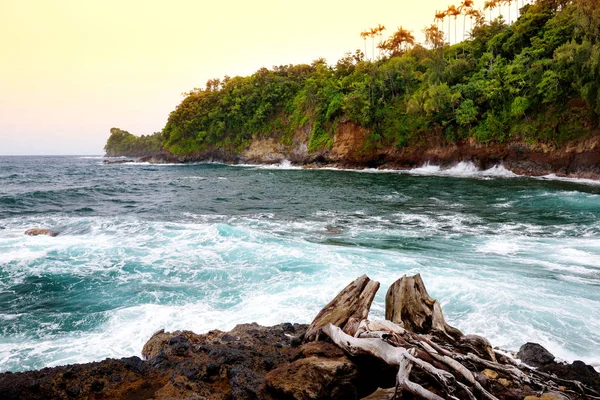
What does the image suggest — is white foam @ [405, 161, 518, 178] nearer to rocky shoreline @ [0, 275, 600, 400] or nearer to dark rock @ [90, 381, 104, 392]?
rocky shoreline @ [0, 275, 600, 400]

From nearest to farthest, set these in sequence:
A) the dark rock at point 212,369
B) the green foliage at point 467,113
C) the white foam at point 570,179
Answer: the dark rock at point 212,369 < the white foam at point 570,179 < the green foliage at point 467,113

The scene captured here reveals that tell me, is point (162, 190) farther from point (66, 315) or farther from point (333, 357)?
point (333, 357)

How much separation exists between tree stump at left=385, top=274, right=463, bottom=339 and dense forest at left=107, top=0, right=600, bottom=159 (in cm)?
2970

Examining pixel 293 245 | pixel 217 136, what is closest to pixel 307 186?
pixel 293 245

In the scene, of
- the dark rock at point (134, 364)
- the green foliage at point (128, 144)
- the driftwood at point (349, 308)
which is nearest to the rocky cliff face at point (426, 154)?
the driftwood at point (349, 308)

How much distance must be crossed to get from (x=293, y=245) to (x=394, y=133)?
3420 centimetres

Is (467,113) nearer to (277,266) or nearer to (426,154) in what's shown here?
(426,154)

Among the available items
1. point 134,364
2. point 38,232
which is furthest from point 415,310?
point 38,232

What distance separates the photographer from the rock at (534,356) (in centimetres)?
450

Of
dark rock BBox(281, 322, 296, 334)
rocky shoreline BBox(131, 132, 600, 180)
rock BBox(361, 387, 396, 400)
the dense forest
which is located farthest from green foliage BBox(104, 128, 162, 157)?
rock BBox(361, 387, 396, 400)

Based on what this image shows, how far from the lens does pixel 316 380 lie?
11.4ft

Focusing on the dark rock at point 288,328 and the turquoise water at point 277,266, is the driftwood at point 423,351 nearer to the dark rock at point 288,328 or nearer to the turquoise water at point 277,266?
the dark rock at point 288,328

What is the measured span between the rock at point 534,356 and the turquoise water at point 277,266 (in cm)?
105

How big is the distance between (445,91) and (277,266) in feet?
109
